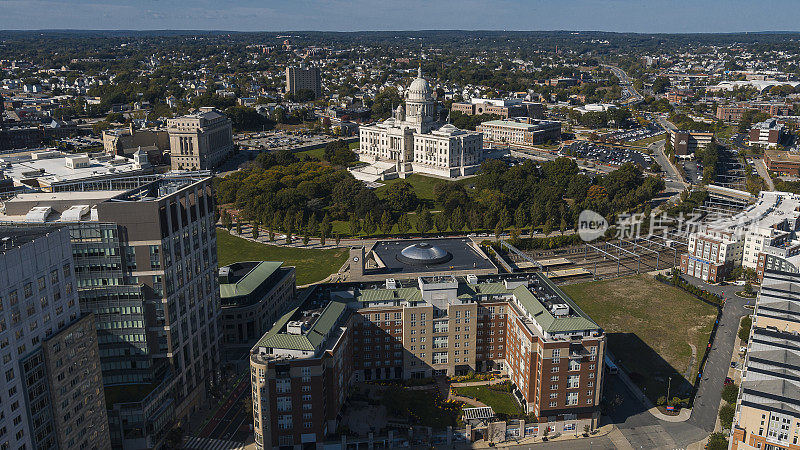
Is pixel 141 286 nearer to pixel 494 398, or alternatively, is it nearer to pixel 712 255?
pixel 494 398

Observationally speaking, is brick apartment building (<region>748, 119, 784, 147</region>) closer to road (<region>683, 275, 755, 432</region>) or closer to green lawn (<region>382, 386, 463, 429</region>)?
road (<region>683, 275, 755, 432</region>)

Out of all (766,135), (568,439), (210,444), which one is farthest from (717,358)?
(766,135)

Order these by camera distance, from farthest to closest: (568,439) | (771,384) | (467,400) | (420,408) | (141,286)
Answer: (467,400) → (420,408) → (568,439) → (141,286) → (771,384)

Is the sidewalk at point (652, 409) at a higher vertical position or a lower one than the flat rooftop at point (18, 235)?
lower

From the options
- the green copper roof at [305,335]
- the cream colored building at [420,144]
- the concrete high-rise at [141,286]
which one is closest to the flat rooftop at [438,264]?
the green copper roof at [305,335]

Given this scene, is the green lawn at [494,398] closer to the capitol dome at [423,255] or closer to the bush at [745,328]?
the capitol dome at [423,255]
